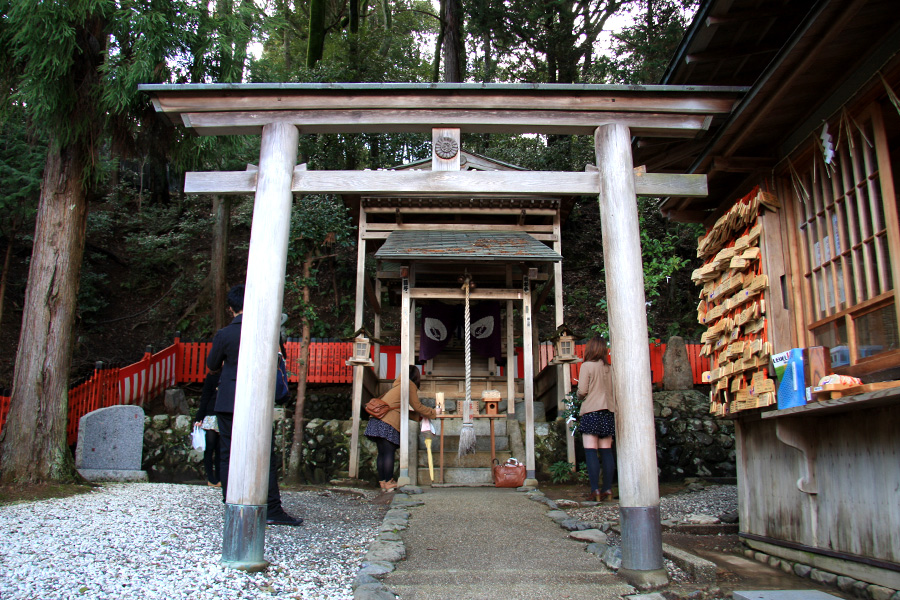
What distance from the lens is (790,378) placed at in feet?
13.6

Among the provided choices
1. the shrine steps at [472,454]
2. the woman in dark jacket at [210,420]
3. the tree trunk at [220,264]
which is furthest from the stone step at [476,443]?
the tree trunk at [220,264]

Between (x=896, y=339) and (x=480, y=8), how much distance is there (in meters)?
16.8

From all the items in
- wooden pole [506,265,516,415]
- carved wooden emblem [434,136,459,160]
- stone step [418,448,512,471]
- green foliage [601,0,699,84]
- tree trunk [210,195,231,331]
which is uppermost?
green foliage [601,0,699,84]

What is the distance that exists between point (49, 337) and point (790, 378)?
7758mm

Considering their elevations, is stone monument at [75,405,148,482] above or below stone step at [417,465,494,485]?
above

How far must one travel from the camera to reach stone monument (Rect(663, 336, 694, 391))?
35.6 ft

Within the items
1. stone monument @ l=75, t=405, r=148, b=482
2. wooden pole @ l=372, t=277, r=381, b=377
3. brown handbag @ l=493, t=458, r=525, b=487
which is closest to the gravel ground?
brown handbag @ l=493, t=458, r=525, b=487

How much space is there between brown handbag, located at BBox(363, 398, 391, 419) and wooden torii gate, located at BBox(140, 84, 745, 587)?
386cm

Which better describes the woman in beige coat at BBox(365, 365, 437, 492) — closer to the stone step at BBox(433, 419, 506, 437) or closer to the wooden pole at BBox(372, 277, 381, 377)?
Answer: the stone step at BBox(433, 419, 506, 437)

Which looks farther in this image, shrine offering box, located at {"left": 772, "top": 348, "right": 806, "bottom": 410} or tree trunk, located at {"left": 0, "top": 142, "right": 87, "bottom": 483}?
tree trunk, located at {"left": 0, "top": 142, "right": 87, "bottom": 483}

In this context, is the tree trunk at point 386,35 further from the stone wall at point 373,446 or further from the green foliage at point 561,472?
the green foliage at point 561,472

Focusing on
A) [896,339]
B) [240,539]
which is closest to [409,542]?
[240,539]

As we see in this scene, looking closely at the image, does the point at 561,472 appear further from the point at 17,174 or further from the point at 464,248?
the point at 17,174

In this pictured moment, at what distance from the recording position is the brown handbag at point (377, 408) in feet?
26.8
